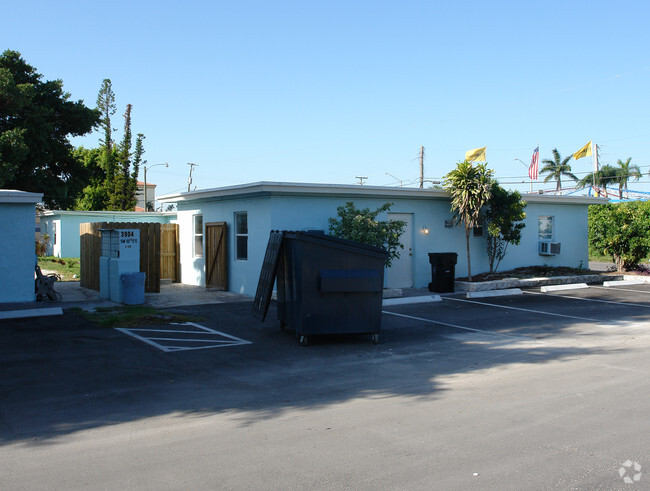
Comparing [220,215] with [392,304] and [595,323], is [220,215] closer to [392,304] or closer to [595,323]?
[392,304]

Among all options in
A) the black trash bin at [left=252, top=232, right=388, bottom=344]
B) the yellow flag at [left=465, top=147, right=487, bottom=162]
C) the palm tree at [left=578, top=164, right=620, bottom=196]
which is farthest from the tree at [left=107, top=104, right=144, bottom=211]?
the palm tree at [left=578, top=164, right=620, bottom=196]

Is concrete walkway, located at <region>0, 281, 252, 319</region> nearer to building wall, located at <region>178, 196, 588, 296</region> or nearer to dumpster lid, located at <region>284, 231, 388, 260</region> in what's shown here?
building wall, located at <region>178, 196, 588, 296</region>

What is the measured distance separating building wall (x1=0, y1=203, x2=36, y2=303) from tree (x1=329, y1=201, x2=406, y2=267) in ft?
23.5

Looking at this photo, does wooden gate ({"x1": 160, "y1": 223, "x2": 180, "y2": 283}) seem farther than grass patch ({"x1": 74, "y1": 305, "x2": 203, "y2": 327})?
Yes

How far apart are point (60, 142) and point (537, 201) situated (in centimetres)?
1762

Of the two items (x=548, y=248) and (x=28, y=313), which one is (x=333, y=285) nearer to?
(x=28, y=313)

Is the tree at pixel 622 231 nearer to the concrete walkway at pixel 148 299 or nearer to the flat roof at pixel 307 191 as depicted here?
the flat roof at pixel 307 191

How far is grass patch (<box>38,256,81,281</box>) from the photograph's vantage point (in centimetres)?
2175

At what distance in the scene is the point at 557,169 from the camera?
2263 inches

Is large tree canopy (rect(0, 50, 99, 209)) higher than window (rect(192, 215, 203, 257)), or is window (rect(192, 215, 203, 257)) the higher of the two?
large tree canopy (rect(0, 50, 99, 209))

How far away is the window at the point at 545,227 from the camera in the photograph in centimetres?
2070

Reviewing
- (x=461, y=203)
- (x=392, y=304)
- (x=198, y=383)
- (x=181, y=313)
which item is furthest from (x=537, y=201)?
(x=198, y=383)

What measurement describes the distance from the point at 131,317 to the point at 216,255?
5691 mm

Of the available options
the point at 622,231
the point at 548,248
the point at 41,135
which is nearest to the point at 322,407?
the point at 548,248
